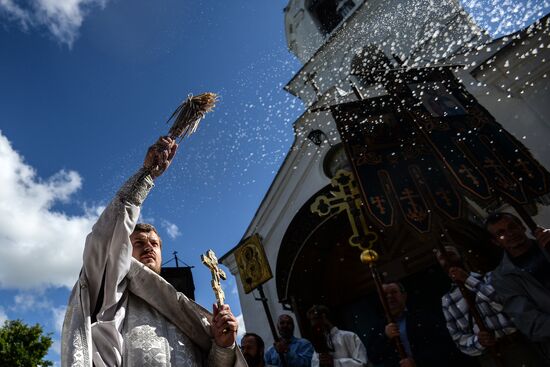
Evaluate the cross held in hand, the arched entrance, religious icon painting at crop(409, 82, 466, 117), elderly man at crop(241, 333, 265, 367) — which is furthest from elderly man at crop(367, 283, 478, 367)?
the cross held in hand

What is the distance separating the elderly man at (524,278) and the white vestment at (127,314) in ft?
8.43

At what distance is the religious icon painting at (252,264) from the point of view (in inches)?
299

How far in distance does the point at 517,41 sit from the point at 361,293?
5597 mm

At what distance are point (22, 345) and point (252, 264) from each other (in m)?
15.4

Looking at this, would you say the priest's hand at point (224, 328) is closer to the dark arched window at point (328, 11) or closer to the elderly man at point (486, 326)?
the elderly man at point (486, 326)

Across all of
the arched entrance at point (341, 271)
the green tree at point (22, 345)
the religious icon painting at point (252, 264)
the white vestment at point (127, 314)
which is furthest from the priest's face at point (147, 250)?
the green tree at point (22, 345)

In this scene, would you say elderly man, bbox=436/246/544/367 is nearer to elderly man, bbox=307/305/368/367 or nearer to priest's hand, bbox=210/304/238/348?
elderly man, bbox=307/305/368/367

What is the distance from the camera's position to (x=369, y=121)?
5898 millimetres

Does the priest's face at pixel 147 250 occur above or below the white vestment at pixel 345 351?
above

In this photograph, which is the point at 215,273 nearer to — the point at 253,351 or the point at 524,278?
the point at 524,278

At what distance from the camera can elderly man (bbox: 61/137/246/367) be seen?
1711 millimetres

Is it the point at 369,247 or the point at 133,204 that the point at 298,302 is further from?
the point at 133,204

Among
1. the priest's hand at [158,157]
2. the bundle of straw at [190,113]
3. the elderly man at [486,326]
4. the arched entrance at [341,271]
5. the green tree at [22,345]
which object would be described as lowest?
the elderly man at [486,326]

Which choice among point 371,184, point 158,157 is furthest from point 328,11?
point 158,157
